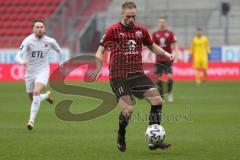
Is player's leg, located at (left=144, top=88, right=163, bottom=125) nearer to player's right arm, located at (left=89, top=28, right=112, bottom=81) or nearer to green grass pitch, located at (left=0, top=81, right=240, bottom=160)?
green grass pitch, located at (left=0, top=81, right=240, bottom=160)

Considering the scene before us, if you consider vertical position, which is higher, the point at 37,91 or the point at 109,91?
the point at 37,91

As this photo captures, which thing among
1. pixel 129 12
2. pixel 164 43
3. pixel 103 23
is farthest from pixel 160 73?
pixel 103 23

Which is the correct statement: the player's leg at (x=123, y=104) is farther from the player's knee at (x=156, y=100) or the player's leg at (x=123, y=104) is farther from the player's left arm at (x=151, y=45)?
the player's left arm at (x=151, y=45)

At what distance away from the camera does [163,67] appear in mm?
21359

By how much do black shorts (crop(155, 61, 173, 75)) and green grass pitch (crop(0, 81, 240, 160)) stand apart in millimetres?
1078

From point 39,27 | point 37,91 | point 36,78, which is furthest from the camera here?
point 36,78

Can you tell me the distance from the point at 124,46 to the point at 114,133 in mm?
3167

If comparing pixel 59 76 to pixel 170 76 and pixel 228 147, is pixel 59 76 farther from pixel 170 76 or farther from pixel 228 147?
pixel 228 147

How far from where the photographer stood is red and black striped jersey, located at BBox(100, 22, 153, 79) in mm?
10969

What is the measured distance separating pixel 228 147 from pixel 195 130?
9.01ft

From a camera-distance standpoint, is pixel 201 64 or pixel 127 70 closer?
pixel 127 70

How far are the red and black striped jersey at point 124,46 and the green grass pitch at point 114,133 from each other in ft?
4.47

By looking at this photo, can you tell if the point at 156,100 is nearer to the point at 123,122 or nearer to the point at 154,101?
the point at 154,101

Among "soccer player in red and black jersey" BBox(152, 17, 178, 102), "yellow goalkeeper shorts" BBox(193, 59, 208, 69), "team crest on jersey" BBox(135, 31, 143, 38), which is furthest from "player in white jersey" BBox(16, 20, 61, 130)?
"yellow goalkeeper shorts" BBox(193, 59, 208, 69)
